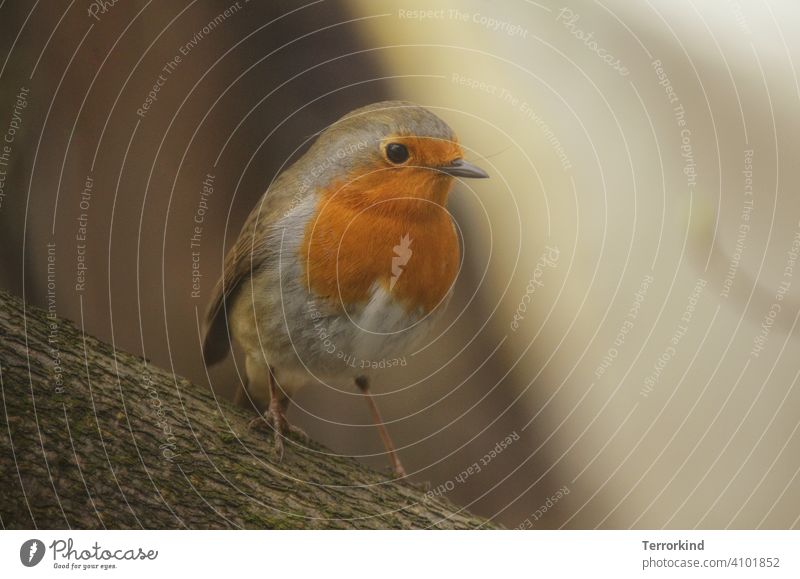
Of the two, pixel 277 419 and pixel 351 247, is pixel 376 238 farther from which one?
pixel 277 419

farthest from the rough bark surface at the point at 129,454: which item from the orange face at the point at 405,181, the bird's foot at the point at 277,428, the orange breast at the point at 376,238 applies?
the orange face at the point at 405,181

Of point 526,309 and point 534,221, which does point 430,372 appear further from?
point 534,221

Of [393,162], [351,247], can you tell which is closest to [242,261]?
[351,247]

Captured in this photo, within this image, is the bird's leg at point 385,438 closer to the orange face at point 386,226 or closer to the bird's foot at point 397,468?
the bird's foot at point 397,468
